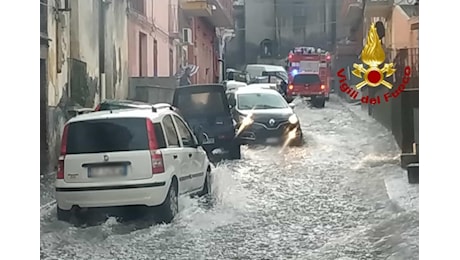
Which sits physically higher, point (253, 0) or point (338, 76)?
point (253, 0)

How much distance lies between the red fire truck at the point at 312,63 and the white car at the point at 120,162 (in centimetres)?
66

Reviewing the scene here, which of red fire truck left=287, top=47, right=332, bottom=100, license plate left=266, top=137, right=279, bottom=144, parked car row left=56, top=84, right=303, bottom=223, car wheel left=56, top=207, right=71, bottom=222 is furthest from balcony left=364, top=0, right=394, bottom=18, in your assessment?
car wheel left=56, top=207, right=71, bottom=222

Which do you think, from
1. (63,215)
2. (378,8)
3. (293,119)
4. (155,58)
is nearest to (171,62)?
(155,58)

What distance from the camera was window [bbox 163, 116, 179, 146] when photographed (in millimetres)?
4941

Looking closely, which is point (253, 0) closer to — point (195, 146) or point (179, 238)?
point (195, 146)

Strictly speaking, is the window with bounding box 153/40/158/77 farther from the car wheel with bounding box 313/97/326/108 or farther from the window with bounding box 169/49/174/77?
the car wheel with bounding box 313/97/326/108

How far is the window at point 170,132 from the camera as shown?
4.94 metres

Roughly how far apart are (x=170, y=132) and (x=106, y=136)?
1.04 feet

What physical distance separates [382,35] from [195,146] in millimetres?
1083

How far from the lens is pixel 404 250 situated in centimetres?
485

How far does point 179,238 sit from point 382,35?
1.42 meters

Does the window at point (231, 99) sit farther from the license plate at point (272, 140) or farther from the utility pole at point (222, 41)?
the license plate at point (272, 140)
